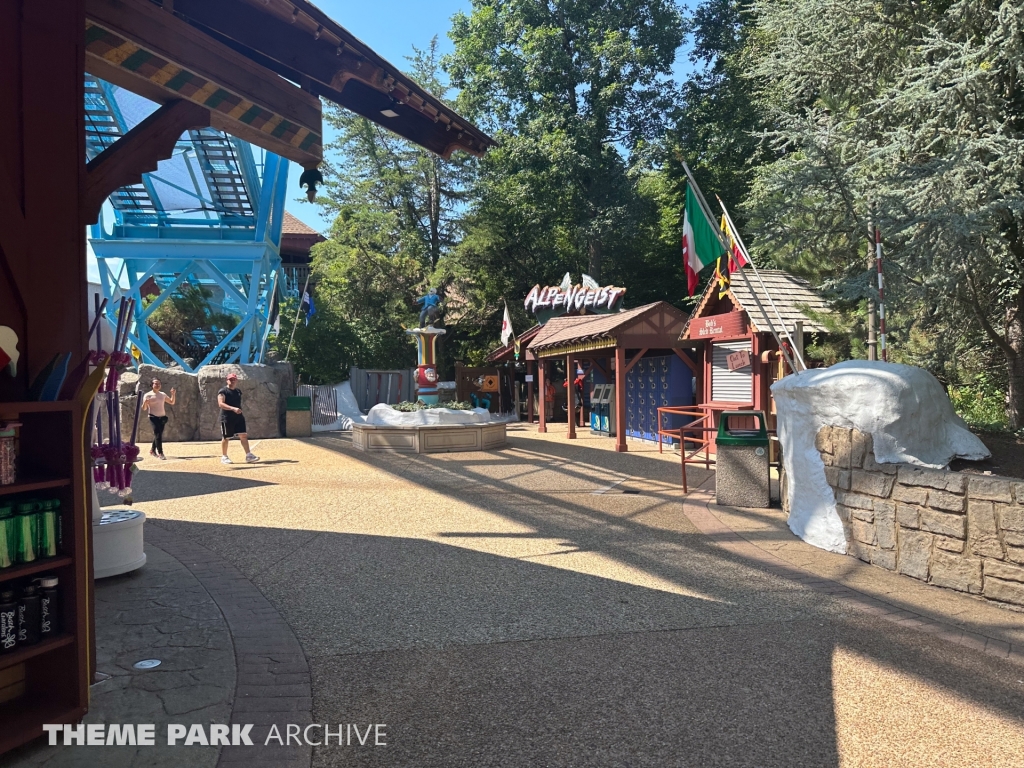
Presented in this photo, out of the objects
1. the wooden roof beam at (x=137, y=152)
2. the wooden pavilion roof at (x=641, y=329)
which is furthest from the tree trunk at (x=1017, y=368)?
→ the wooden roof beam at (x=137, y=152)

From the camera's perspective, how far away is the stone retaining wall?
4621mm

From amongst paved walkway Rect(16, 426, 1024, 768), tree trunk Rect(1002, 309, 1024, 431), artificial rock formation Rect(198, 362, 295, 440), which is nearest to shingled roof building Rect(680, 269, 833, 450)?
tree trunk Rect(1002, 309, 1024, 431)

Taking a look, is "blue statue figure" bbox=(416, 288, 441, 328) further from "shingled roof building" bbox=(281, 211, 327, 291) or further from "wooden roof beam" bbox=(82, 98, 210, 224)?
"shingled roof building" bbox=(281, 211, 327, 291)

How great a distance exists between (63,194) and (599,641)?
146 inches

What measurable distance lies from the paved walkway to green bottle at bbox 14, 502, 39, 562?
1078mm

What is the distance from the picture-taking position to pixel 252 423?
18875mm

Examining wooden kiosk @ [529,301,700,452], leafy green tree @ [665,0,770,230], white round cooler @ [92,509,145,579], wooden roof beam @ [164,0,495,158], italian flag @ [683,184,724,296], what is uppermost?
leafy green tree @ [665,0,770,230]

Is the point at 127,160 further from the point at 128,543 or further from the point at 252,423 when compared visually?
the point at 252,423

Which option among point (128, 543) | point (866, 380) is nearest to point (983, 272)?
point (866, 380)

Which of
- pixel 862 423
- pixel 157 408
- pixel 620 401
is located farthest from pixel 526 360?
pixel 862 423

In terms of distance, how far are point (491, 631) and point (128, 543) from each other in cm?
302

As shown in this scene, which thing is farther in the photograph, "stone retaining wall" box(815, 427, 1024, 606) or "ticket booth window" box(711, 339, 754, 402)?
"ticket booth window" box(711, 339, 754, 402)

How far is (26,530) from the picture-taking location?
2.95 meters

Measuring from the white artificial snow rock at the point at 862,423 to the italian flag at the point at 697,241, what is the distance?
2.42 meters
